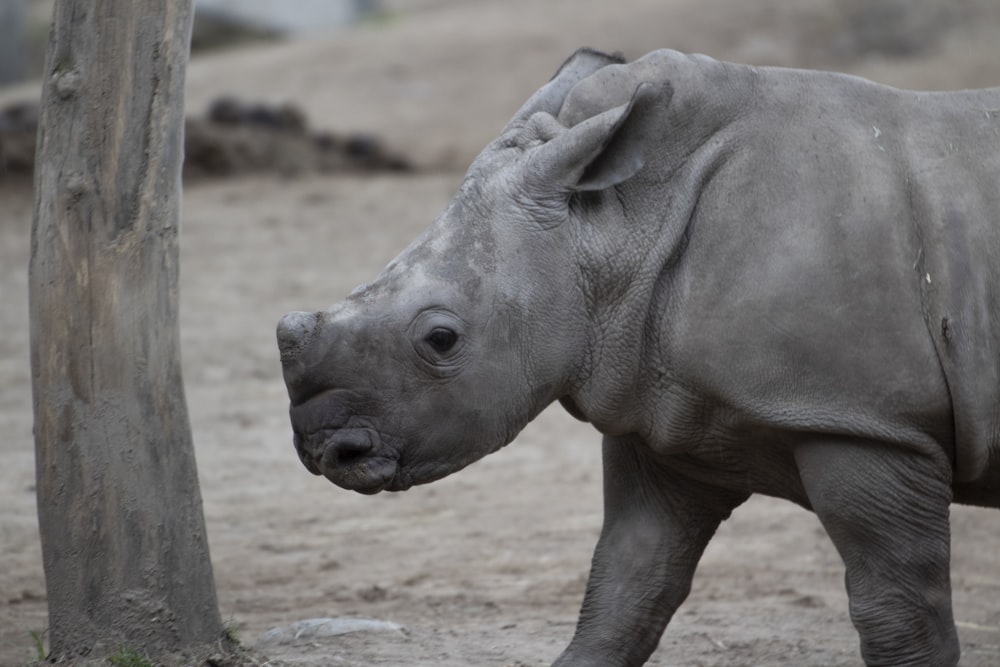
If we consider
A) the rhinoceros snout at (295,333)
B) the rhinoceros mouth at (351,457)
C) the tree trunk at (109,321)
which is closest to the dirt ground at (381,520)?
the tree trunk at (109,321)

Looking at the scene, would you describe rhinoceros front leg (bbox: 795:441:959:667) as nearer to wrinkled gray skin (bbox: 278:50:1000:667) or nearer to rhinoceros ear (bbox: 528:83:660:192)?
wrinkled gray skin (bbox: 278:50:1000:667)

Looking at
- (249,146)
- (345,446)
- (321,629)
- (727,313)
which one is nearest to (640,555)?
(727,313)

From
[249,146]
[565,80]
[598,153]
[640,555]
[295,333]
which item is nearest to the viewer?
[295,333]

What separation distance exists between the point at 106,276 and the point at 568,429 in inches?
188

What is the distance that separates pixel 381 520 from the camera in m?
7.53

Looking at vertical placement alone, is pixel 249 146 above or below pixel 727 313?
above

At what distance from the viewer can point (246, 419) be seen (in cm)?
908

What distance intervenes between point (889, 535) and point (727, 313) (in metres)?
0.73

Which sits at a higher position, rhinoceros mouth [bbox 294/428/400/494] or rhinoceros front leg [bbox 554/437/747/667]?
rhinoceros mouth [bbox 294/428/400/494]

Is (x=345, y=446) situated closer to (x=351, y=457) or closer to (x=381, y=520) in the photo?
(x=351, y=457)

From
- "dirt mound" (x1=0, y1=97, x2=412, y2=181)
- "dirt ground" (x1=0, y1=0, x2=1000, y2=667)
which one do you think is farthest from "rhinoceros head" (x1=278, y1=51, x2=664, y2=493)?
"dirt mound" (x1=0, y1=97, x2=412, y2=181)

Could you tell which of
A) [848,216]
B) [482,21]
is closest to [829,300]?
[848,216]

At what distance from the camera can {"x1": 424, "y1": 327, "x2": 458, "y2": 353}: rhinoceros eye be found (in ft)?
13.9

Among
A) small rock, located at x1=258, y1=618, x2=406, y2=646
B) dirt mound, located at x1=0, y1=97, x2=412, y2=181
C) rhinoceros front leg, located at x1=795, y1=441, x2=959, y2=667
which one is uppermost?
dirt mound, located at x1=0, y1=97, x2=412, y2=181
